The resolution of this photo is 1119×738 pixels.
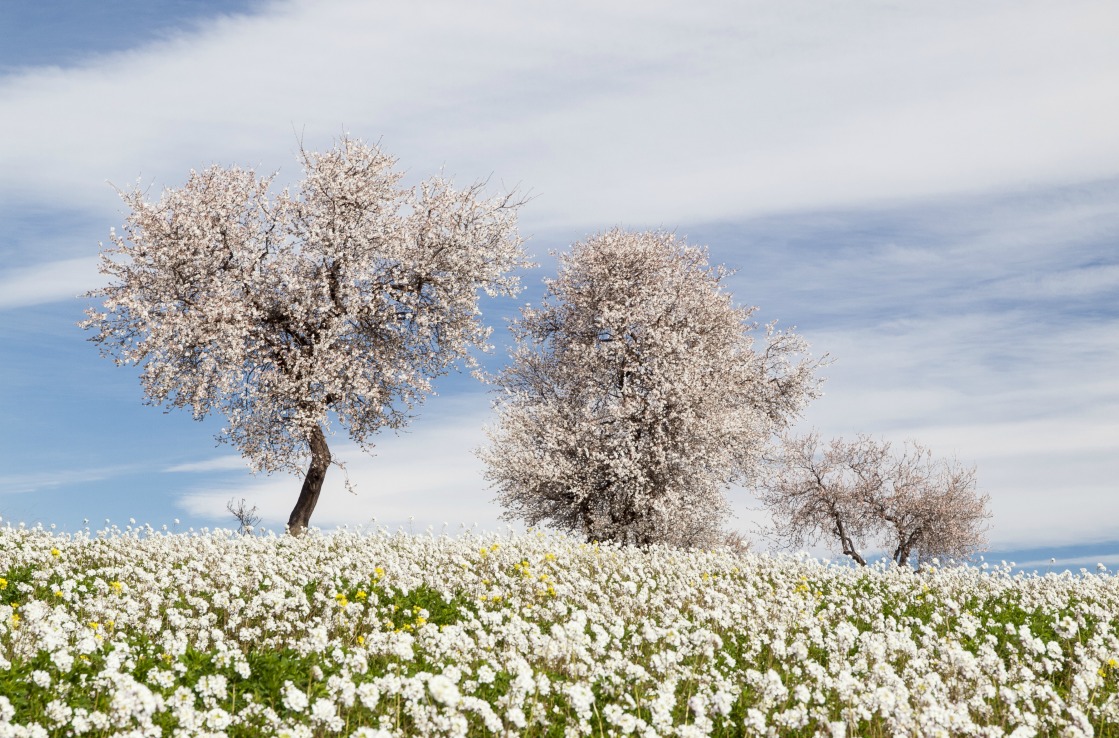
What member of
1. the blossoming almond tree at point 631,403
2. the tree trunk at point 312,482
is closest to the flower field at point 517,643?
the tree trunk at point 312,482

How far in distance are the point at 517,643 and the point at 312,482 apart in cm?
1699

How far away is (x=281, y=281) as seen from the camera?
2389cm

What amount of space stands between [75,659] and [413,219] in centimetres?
1842

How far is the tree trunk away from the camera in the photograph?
24516 mm

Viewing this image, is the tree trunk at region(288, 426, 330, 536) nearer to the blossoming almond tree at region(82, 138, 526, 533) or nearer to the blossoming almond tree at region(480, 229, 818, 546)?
the blossoming almond tree at region(82, 138, 526, 533)

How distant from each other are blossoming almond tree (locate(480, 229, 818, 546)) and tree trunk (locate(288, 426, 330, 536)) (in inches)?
281

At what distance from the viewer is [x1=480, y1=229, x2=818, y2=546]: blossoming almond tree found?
95.5 ft

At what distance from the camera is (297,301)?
2377 cm

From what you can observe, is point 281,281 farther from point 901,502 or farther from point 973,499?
point 973,499

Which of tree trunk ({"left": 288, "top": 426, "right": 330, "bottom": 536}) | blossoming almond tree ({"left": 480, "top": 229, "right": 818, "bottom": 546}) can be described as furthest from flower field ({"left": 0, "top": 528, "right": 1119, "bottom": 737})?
blossoming almond tree ({"left": 480, "top": 229, "right": 818, "bottom": 546})

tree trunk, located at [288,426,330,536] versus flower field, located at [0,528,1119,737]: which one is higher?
tree trunk, located at [288,426,330,536]

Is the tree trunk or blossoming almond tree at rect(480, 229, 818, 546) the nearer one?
the tree trunk

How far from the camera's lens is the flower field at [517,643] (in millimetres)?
7180

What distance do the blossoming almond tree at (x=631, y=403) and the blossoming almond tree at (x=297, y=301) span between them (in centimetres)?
609
